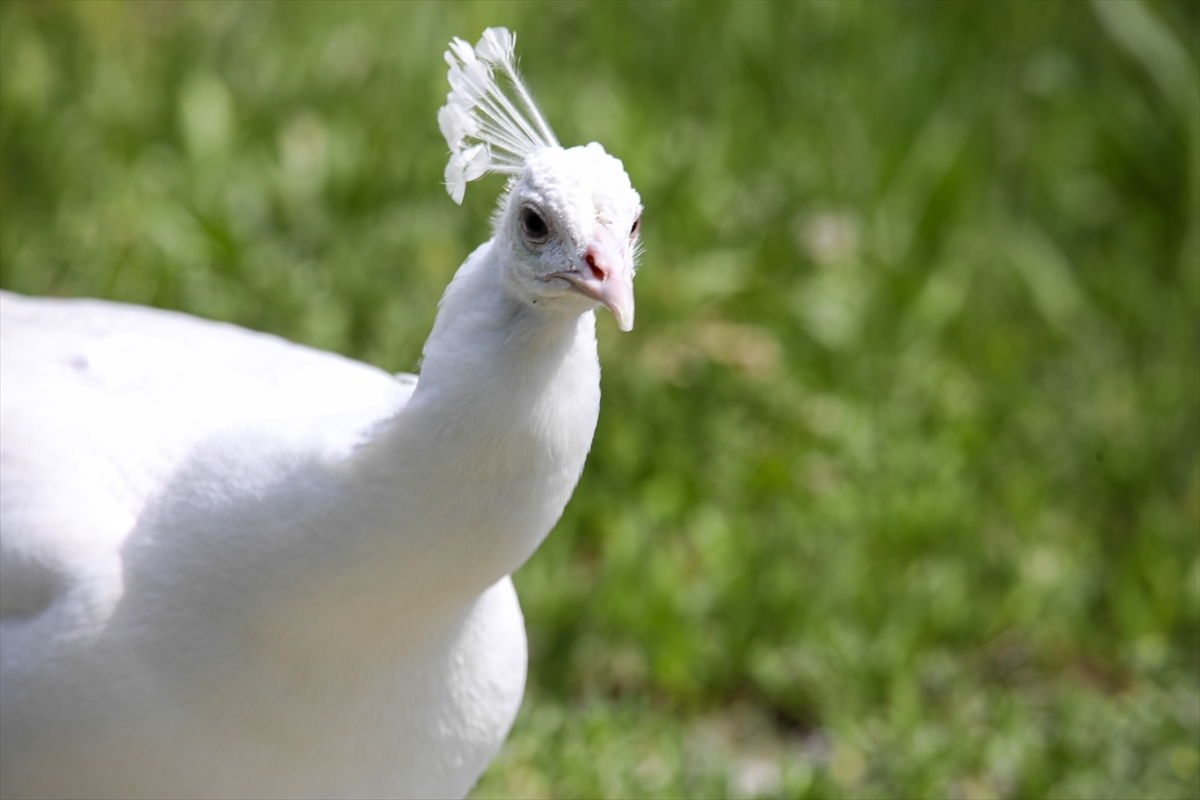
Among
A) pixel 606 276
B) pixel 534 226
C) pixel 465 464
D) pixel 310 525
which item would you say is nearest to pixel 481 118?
pixel 534 226

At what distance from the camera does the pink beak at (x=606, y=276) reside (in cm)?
→ 158

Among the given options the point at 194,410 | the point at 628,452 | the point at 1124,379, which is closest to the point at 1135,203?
the point at 1124,379

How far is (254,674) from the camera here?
1.94 metres

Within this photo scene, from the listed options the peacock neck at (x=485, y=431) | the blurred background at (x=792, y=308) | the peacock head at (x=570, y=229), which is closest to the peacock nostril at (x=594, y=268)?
the peacock head at (x=570, y=229)

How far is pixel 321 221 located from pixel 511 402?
2.65 m

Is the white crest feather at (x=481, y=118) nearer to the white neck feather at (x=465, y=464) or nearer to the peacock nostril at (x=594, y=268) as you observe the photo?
the white neck feather at (x=465, y=464)

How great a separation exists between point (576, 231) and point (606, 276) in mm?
64

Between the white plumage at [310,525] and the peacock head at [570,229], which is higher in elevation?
the peacock head at [570,229]

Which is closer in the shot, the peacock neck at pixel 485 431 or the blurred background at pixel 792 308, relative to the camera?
the peacock neck at pixel 485 431

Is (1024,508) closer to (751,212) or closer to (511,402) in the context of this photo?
(751,212)

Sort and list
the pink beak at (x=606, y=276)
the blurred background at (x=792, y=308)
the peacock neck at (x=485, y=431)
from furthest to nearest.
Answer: the blurred background at (x=792, y=308) < the peacock neck at (x=485, y=431) < the pink beak at (x=606, y=276)

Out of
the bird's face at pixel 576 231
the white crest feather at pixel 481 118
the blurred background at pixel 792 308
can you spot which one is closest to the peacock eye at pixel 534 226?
the bird's face at pixel 576 231

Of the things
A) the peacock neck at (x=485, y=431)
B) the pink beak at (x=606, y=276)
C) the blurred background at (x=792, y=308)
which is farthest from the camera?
the blurred background at (x=792, y=308)

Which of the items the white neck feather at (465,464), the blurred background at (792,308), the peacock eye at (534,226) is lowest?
the blurred background at (792,308)
